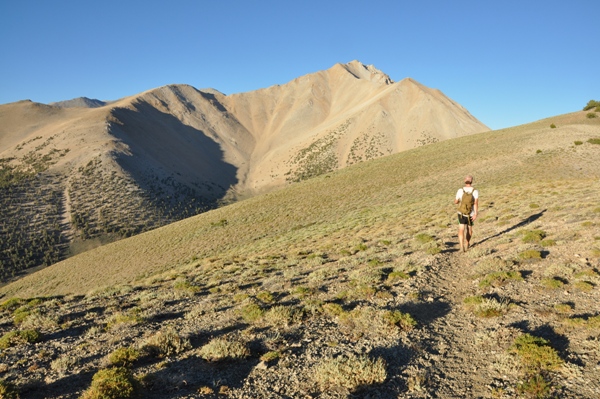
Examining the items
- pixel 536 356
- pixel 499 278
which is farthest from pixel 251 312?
pixel 499 278

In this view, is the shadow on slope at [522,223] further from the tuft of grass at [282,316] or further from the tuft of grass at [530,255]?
the tuft of grass at [282,316]

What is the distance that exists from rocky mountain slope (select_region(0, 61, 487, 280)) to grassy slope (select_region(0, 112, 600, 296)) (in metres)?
22.7

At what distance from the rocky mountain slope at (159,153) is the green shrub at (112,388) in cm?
5629

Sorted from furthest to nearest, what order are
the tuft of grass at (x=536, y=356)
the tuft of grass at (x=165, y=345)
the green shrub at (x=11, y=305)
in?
the green shrub at (x=11, y=305) < the tuft of grass at (x=165, y=345) < the tuft of grass at (x=536, y=356)

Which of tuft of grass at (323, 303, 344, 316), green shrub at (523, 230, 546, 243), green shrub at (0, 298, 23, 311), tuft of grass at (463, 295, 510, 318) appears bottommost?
green shrub at (0, 298, 23, 311)

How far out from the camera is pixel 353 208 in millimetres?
40688

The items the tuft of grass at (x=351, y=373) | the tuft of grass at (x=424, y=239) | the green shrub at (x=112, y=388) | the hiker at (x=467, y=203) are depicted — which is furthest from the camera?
the tuft of grass at (x=424, y=239)

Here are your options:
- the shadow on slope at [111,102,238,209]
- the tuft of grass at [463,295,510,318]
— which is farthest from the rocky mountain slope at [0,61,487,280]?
the tuft of grass at [463,295,510,318]

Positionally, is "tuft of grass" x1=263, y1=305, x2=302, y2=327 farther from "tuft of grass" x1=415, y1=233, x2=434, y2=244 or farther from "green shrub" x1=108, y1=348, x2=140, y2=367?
"tuft of grass" x1=415, y1=233, x2=434, y2=244

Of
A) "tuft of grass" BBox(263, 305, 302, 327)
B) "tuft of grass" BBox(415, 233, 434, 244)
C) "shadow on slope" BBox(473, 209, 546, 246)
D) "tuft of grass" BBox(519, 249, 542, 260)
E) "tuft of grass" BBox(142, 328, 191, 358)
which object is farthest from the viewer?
"tuft of grass" BBox(415, 233, 434, 244)

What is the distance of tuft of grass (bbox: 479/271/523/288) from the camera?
10594 mm

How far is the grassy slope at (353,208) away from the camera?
1128 inches

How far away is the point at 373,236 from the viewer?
23.8m

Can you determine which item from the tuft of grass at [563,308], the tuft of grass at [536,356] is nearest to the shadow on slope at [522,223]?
the tuft of grass at [563,308]
